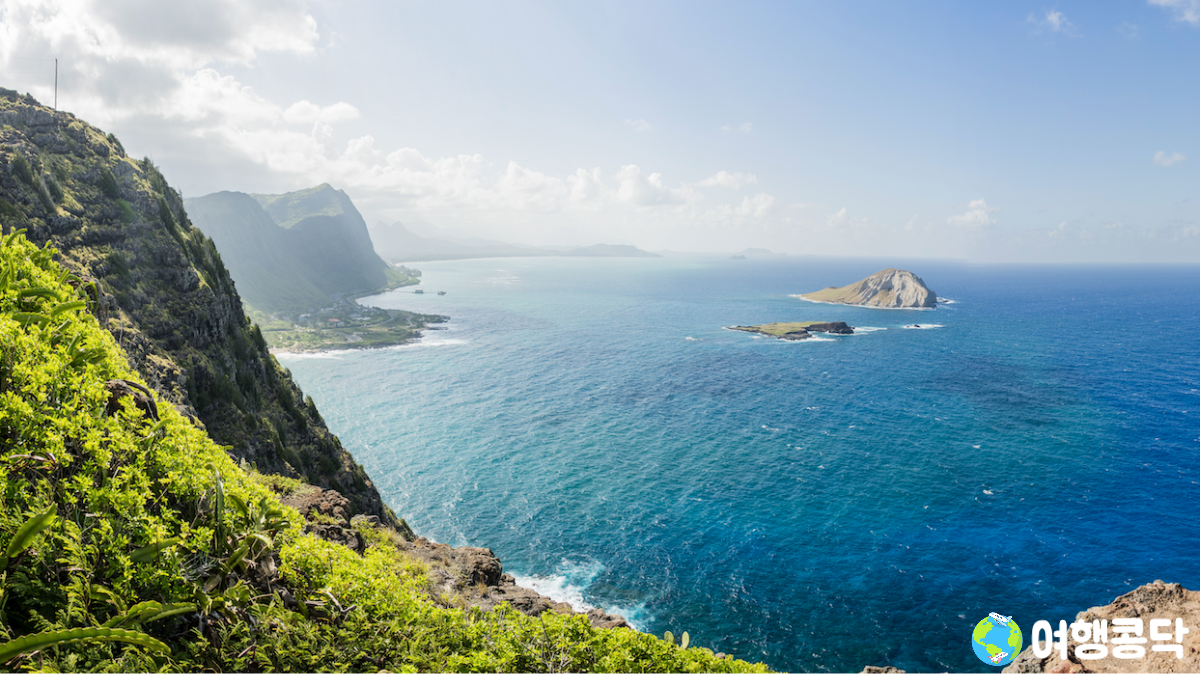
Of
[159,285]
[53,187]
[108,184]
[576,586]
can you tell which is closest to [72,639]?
[159,285]

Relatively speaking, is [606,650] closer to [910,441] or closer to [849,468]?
[849,468]

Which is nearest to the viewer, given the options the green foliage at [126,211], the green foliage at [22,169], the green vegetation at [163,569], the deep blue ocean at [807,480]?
the green vegetation at [163,569]

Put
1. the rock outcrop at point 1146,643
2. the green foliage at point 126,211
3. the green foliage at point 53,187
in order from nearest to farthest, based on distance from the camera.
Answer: the rock outcrop at point 1146,643 → the green foliage at point 53,187 → the green foliage at point 126,211

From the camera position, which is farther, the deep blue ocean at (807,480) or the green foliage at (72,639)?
the deep blue ocean at (807,480)

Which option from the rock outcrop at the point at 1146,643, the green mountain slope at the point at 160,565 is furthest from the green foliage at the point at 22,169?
the rock outcrop at the point at 1146,643

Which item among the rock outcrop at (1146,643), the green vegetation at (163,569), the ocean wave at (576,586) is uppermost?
the green vegetation at (163,569)

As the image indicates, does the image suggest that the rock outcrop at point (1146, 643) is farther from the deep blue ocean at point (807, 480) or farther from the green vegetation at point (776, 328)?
the green vegetation at point (776, 328)

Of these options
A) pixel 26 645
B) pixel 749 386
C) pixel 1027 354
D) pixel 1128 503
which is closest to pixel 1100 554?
pixel 1128 503

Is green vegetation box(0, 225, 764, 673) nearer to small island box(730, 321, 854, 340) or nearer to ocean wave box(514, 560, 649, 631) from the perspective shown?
ocean wave box(514, 560, 649, 631)

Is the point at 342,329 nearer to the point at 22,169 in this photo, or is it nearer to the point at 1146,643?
the point at 22,169
